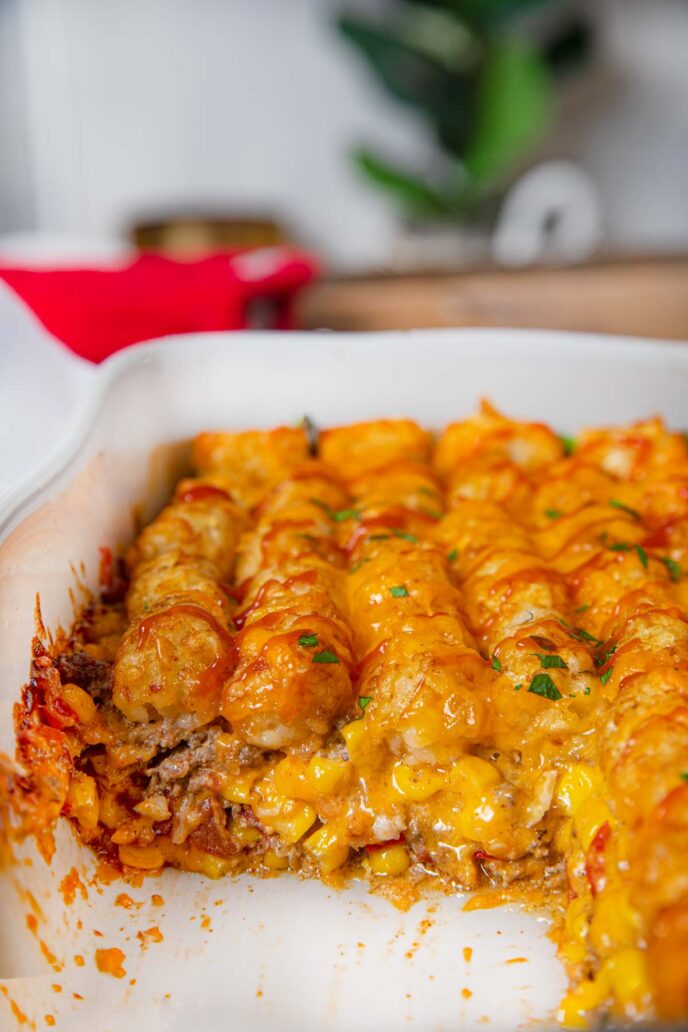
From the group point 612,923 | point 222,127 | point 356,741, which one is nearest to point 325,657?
point 356,741

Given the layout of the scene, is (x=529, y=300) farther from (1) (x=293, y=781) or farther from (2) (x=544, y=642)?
(1) (x=293, y=781)

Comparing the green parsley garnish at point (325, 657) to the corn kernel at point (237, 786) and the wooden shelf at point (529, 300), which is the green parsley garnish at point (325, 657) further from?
the wooden shelf at point (529, 300)

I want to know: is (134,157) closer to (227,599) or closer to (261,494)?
(261,494)


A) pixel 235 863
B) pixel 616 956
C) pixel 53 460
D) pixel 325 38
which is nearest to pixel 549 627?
pixel 616 956

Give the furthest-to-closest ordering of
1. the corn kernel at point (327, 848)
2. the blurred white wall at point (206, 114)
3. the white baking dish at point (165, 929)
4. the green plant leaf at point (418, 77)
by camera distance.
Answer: the blurred white wall at point (206, 114)
the green plant leaf at point (418, 77)
the corn kernel at point (327, 848)
the white baking dish at point (165, 929)

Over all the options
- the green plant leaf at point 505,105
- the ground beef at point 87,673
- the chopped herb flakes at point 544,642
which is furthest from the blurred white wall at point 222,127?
the ground beef at point 87,673

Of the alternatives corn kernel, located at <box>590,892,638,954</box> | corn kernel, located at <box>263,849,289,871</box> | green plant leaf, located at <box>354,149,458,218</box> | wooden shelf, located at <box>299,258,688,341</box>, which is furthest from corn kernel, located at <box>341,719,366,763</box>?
green plant leaf, located at <box>354,149,458,218</box>

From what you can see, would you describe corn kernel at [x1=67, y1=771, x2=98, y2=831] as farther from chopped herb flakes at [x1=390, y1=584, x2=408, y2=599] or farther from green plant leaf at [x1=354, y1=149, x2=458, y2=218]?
green plant leaf at [x1=354, y1=149, x2=458, y2=218]
